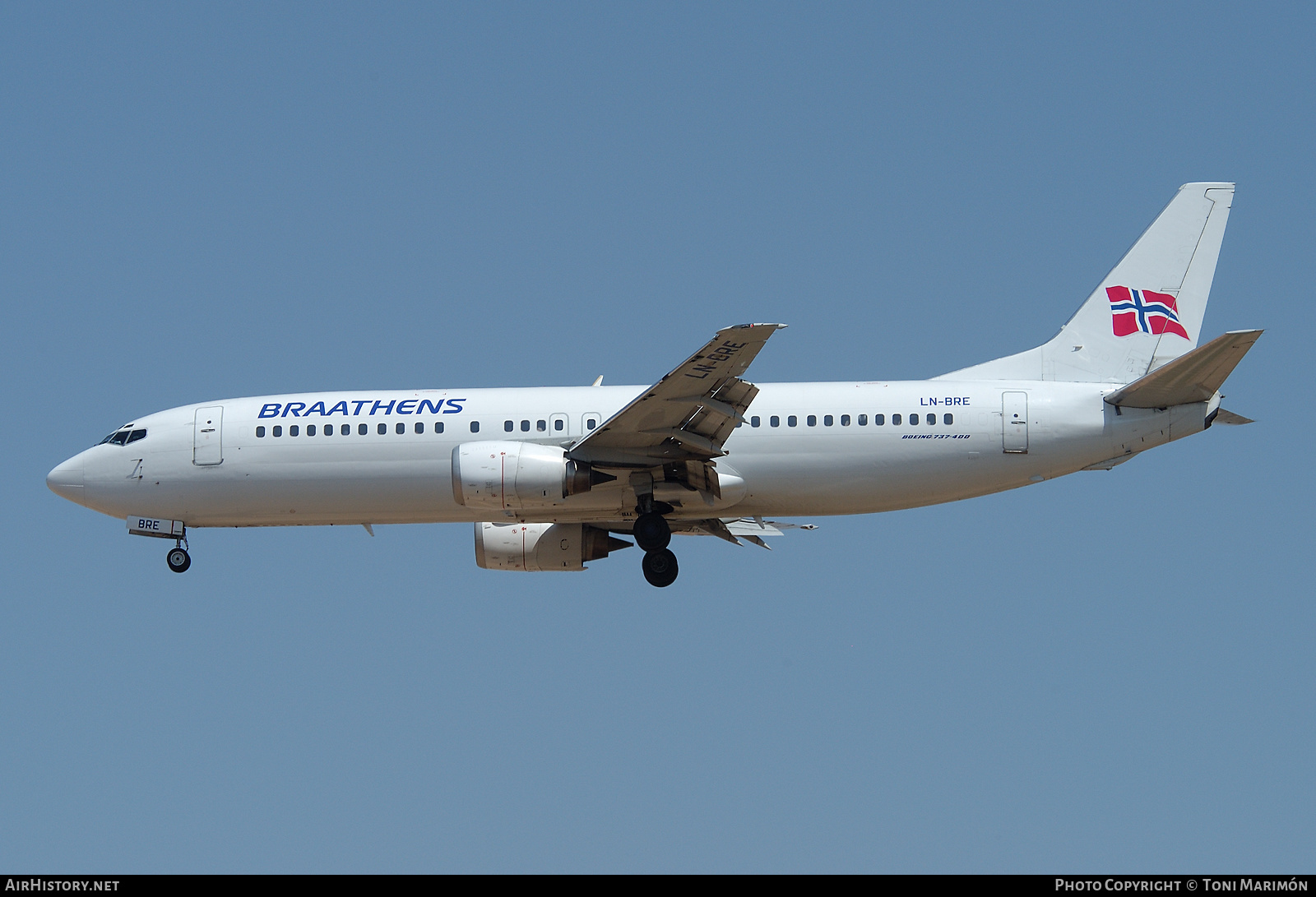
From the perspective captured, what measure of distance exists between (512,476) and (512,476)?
2cm

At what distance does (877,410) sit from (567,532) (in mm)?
6747

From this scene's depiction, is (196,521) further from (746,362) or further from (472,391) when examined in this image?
(746,362)

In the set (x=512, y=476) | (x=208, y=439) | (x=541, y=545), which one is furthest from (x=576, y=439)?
(x=208, y=439)

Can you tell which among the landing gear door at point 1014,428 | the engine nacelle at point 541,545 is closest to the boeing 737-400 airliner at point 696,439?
the landing gear door at point 1014,428

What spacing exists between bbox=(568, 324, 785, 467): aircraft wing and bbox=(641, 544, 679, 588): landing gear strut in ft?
6.40

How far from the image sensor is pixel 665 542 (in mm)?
28266

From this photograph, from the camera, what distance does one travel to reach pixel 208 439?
29.4m

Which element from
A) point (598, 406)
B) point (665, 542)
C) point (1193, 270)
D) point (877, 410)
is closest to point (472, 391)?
point (598, 406)

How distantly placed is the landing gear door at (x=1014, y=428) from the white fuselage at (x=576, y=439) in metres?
0.03

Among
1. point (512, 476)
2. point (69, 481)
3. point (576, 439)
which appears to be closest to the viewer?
point (512, 476)

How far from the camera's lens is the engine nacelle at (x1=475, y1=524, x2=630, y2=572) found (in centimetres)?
3088

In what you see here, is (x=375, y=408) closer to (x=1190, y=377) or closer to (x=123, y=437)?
(x=123, y=437)
